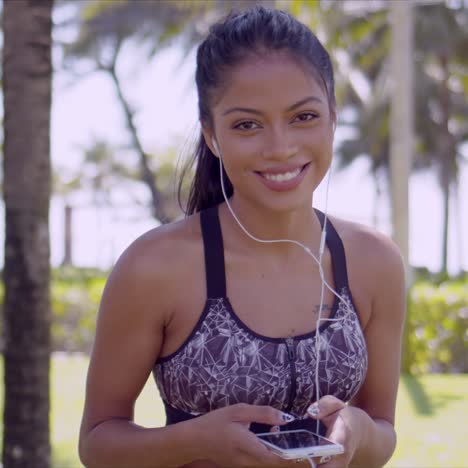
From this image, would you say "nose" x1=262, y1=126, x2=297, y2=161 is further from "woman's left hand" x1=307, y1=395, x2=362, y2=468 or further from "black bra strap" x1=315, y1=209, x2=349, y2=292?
"woman's left hand" x1=307, y1=395, x2=362, y2=468

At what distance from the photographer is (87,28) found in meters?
31.7

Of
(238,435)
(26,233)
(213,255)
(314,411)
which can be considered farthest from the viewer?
(26,233)

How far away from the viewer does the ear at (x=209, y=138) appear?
2459 millimetres

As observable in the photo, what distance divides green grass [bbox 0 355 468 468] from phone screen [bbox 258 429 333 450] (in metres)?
4.30

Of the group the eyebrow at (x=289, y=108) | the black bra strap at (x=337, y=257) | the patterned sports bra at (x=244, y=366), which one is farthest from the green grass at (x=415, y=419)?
the eyebrow at (x=289, y=108)

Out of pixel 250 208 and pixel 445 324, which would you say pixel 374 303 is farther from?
pixel 445 324

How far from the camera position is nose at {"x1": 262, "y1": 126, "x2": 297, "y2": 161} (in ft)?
7.42

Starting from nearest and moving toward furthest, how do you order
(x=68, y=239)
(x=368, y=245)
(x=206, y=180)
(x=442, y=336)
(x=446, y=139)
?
(x=368, y=245)
(x=206, y=180)
(x=442, y=336)
(x=446, y=139)
(x=68, y=239)

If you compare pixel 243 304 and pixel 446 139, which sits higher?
pixel 446 139

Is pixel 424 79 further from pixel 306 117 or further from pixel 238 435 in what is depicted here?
pixel 238 435

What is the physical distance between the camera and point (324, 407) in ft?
7.00

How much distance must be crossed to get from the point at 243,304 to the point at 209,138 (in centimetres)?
50

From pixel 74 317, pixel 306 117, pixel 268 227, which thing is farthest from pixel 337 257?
pixel 74 317

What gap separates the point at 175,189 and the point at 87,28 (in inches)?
1184
